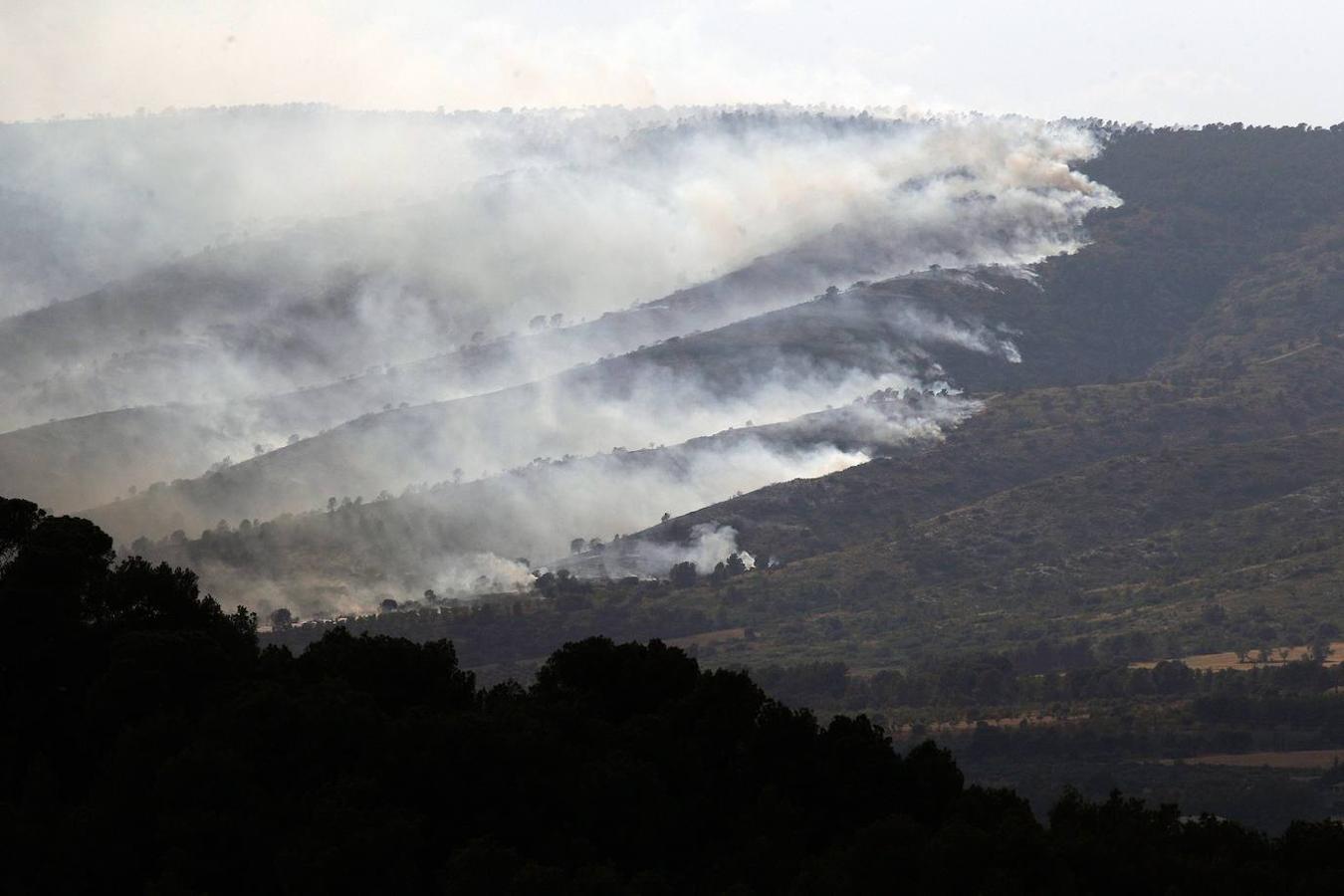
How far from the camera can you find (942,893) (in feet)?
255

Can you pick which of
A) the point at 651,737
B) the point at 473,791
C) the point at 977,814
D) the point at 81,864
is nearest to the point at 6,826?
the point at 81,864

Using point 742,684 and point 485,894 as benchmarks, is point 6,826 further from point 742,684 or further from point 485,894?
point 742,684

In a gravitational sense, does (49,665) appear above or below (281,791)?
above

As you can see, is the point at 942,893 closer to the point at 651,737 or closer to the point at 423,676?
the point at 651,737

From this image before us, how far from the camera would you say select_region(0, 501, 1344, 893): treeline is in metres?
81.6

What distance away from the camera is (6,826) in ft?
278

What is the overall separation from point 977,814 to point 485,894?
21314 mm

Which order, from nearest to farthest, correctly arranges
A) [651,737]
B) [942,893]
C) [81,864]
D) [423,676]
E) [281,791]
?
[942,893] → [81,864] → [281,791] → [651,737] → [423,676]

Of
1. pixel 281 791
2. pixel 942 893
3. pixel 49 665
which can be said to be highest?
pixel 49 665

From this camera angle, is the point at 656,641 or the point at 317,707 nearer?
the point at 317,707

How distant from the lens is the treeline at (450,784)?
81.6m

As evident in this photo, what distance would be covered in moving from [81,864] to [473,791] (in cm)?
1452

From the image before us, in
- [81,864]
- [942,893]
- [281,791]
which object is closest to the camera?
[942,893]

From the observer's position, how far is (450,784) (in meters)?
91.1
